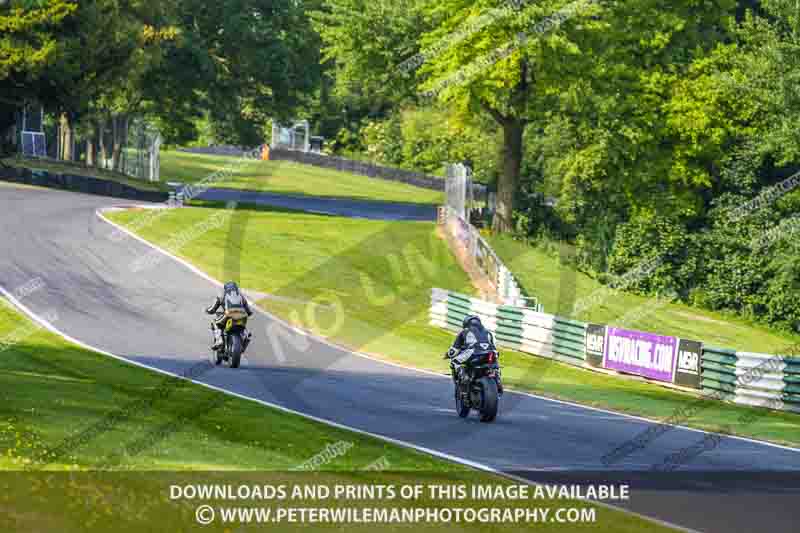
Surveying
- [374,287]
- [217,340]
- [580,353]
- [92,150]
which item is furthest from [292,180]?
[217,340]

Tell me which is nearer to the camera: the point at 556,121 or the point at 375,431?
the point at 375,431

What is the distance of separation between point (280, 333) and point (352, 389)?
7.68 meters

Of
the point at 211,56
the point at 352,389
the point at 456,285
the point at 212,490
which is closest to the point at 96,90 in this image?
the point at 211,56

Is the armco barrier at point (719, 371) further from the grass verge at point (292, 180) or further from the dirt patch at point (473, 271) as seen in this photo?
the grass verge at point (292, 180)

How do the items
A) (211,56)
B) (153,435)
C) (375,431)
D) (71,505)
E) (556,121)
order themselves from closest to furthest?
(71,505) → (153,435) → (375,431) → (556,121) → (211,56)

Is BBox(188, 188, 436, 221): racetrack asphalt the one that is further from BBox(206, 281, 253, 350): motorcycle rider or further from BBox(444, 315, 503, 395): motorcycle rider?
BBox(444, 315, 503, 395): motorcycle rider

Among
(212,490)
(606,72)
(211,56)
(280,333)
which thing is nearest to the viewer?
(212,490)

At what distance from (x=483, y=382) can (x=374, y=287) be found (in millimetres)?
20922

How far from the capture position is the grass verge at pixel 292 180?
7175 centimetres

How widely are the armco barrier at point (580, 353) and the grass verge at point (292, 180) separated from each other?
118 ft

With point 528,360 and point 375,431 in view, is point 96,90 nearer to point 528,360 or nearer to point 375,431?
point 528,360

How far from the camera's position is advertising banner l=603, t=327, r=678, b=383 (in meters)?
28.0

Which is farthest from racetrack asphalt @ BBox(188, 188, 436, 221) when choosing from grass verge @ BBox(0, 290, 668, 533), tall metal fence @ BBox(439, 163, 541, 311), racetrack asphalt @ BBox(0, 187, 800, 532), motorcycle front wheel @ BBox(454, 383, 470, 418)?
grass verge @ BBox(0, 290, 668, 533)

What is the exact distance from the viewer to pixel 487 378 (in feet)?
58.4
